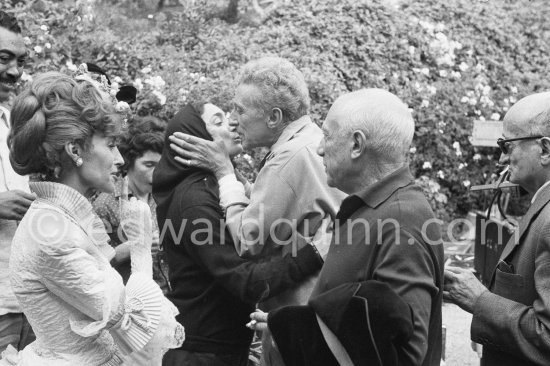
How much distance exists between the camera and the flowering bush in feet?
28.0

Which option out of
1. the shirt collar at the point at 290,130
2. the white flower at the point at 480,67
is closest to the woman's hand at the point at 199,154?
the shirt collar at the point at 290,130

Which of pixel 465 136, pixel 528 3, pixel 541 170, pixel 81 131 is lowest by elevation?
pixel 465 136

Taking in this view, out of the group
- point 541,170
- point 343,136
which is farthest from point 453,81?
point 343,136

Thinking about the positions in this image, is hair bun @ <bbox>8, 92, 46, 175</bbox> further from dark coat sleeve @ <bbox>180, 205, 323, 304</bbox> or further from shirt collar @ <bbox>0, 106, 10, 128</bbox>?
shirt collar @ <bbox>0, 106, 10, 128</bbox>

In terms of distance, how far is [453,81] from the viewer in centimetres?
1048

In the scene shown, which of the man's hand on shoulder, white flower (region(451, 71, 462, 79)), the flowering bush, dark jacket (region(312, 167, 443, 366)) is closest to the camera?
dark jacket (region(312, 167, 443, 366))

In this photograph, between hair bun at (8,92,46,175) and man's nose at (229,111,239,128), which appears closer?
hair bun at (8,92,46,175)

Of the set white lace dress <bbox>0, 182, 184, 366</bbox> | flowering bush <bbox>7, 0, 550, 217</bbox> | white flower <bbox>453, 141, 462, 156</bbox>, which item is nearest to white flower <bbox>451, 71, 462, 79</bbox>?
flowering bush <bbox>7, 0, 550, 217</bbox>

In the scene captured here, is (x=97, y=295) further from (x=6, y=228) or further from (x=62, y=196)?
(x=6, y=228)

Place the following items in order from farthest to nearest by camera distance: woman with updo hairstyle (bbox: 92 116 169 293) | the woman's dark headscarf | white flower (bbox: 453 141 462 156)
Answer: white flower (bbox: 453 141 462 156) → woman with updo hairstyle (bbox: 92 116 169 293) → the woman's dark headscarf

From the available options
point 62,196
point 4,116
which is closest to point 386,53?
point 4,116

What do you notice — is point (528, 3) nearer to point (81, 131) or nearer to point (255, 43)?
point (255, 43)

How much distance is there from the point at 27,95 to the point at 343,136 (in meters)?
1.13

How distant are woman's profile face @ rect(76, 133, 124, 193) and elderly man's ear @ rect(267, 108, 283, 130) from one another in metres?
1.05
